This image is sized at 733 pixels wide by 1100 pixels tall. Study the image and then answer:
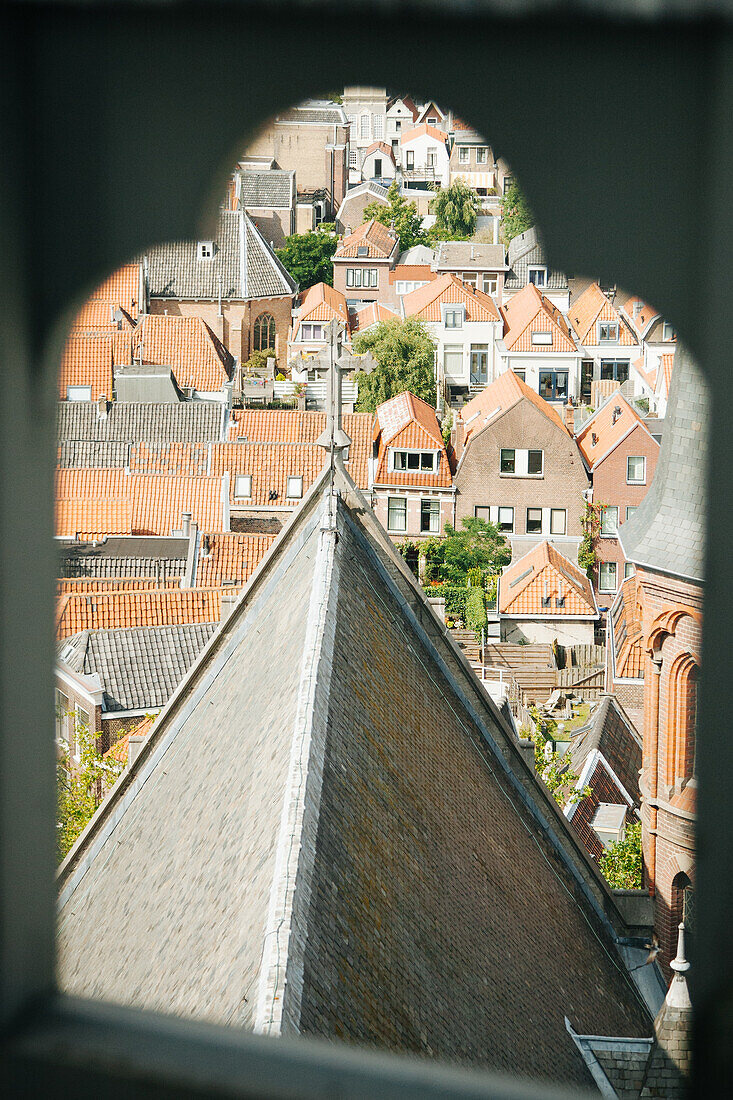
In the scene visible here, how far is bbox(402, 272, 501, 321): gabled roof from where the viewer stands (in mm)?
63691

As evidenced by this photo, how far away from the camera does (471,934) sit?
353 inches

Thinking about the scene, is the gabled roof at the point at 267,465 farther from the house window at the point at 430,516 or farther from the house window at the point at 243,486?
the house window at the point at 430,516

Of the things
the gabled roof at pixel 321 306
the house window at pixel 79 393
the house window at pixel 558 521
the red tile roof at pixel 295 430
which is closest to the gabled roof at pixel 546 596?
the house window at pixel 558 521

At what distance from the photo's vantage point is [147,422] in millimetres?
47125

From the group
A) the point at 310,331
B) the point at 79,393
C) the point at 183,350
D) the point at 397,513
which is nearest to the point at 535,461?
the point at 397,513

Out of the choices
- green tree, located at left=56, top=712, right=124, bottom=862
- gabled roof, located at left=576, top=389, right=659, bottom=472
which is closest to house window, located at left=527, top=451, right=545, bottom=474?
gabled roof, located at left=576, top=389, right=659, bottom=472

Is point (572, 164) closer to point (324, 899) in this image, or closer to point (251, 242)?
point (324, 899)

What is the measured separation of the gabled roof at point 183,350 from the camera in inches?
2410

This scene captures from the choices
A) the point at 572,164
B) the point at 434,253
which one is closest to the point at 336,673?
the point at 572,164

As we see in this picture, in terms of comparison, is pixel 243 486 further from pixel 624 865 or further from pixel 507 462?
pixel 624 865

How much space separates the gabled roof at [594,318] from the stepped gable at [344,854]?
2016 inches

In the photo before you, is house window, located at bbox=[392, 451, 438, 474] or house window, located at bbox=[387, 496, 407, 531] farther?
house window, located at bbox=[392, 451, 438, 474]

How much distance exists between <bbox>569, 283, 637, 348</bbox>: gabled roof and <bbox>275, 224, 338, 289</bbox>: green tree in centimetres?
2252

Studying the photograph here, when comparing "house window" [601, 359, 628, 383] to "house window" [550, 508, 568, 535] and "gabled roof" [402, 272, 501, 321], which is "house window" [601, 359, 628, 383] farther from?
"house window" [550, 508, 568, 535]
